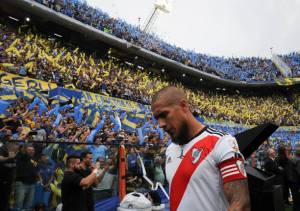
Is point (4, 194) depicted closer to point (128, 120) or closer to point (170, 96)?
point (170, 96)

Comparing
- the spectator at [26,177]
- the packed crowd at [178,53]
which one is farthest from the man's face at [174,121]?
the packed crowd at [178,53]

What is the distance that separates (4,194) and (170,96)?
3871 millimetres

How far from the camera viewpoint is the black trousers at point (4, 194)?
4719mm

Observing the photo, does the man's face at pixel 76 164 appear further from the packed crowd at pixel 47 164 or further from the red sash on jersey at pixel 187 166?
the red sash on jersey at pixel 187 166

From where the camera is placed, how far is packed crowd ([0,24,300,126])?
17781 mm

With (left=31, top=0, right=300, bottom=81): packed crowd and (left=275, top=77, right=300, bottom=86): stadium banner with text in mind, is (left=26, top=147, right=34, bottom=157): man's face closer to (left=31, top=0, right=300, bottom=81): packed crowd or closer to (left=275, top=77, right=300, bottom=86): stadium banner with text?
(left=31, top=0, right=300, bottom=81): packed crowd

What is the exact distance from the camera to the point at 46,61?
62.7 feet

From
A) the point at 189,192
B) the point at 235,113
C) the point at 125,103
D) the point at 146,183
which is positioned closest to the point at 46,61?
the point at 125,103

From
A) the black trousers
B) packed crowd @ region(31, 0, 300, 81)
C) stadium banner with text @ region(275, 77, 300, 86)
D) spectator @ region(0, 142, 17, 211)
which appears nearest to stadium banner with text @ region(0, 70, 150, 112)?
packed crowd @ region(31, 0, 300, 81)

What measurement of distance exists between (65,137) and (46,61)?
9978mm

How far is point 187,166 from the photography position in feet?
6.27

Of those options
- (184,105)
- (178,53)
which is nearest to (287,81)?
(178,53)

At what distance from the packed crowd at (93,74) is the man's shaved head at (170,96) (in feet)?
52.7

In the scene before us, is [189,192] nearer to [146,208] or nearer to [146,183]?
[146,208]
